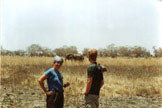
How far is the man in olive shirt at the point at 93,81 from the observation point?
3264 mm

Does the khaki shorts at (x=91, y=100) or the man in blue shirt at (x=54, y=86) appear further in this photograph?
the khaki shorts at (x=91, y=100)

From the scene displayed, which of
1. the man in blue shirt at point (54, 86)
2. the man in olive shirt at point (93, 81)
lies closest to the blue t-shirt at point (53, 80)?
the man in blue shirt at point (54, 86)

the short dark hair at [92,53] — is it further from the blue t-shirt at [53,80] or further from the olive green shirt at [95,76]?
the blue t-shirt at [53,80]

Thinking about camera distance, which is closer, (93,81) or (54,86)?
(54,86)

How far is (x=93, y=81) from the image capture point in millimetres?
3359

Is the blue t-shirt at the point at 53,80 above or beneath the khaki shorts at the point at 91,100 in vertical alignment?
above

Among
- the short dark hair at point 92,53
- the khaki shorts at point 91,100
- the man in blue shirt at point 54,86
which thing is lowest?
the khaki shorts at point 91,100

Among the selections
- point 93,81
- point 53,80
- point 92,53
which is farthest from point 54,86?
point 92,53

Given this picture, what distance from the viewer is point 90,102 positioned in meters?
3.40

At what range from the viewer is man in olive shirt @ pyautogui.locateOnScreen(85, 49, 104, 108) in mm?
3264

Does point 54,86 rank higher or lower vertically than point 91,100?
higher

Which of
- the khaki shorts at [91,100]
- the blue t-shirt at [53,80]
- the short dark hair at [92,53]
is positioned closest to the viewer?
the blue t-shirt at [53,80]

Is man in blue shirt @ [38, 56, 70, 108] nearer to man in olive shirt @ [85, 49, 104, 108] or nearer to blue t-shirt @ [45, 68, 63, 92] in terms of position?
blue t-shirt @ [45, 68, 63, 92]

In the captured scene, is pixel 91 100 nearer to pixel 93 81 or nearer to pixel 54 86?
pixel 93 81
